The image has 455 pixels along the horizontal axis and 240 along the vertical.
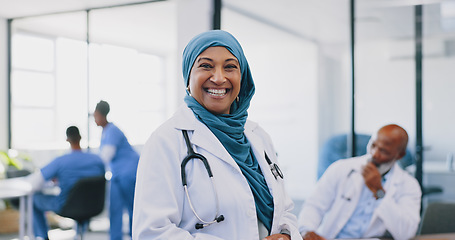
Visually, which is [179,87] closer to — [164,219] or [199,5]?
[199,5]

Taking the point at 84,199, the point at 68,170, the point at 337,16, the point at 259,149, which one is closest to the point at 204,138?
the point at 259,149

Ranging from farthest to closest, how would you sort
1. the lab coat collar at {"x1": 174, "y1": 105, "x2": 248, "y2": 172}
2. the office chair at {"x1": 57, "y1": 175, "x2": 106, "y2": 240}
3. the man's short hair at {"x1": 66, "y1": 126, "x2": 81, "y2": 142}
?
the man's short hair at {"x1": 66, "y1": 126, "x2": 81, "y2": 142} → the office chair at {"x1": 57, "y1": 175, "x2": 106, "y2": 240} → the lab coat collar at {"x1": 174, "y1": 105, "x2": 248, "y2": 172}

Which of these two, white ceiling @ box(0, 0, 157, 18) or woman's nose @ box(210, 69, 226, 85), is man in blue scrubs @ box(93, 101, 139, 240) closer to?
white ceiling @ box(0, 0, 157, 18)

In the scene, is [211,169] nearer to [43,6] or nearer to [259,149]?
[259,149]

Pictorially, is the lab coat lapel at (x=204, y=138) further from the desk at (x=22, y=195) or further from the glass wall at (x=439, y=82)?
the glass wall at (x=439, y=82)

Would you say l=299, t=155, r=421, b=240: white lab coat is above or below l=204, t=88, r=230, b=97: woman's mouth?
below

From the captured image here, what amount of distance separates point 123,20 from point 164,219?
6.07 metres

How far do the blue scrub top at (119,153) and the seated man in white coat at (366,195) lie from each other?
2.48 m

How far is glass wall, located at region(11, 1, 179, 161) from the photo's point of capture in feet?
19.9

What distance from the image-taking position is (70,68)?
6.86m

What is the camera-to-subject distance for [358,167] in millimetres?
2469

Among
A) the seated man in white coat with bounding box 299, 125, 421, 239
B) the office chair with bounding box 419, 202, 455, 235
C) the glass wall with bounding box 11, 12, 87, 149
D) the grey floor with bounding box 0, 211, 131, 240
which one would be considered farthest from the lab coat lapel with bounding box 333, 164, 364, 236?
the glass wall with bounding box 11, 12, 87, 149

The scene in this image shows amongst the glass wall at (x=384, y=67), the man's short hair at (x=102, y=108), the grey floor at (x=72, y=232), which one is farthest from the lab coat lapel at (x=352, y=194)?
the grey floor at (x=72, y=232)

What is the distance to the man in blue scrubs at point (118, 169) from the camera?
14.8ft
